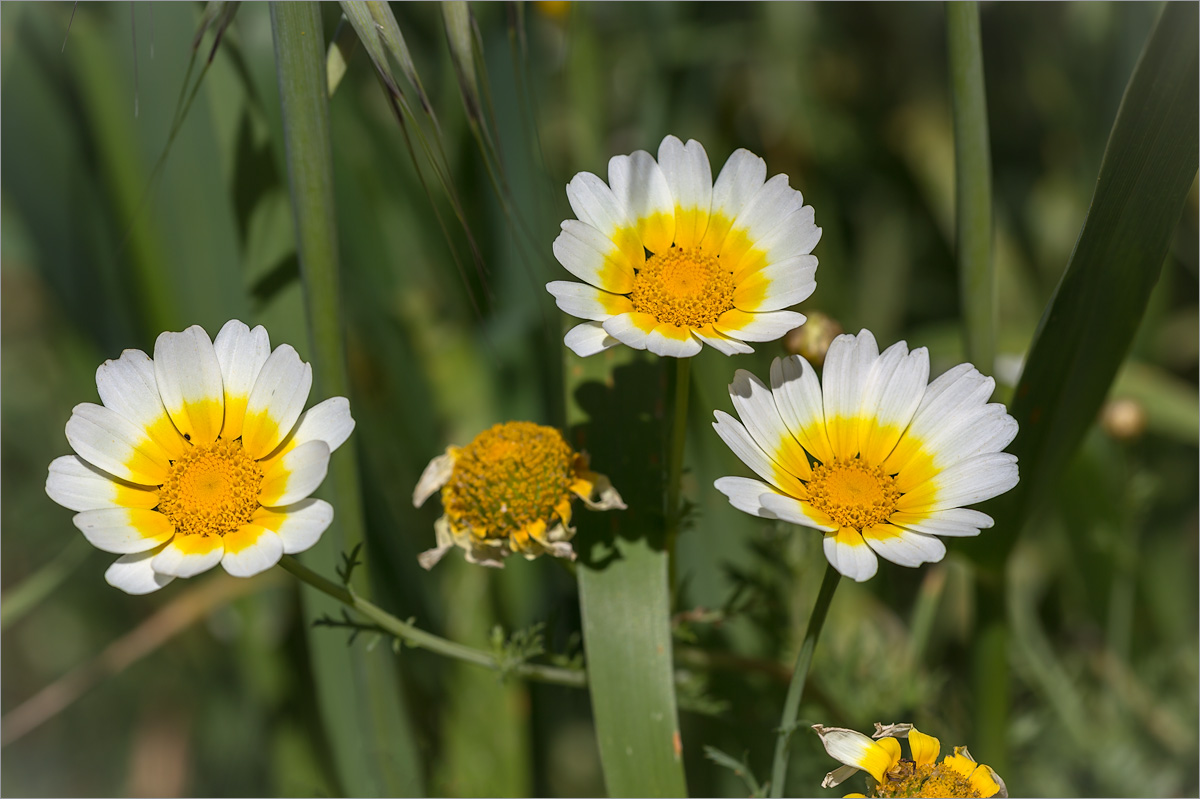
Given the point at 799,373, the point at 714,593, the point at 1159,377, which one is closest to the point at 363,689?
the point at 714,593

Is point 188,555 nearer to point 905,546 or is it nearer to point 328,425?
point 328,425

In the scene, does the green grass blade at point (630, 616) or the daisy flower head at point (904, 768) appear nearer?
the daisy flower head at point (904, 768)

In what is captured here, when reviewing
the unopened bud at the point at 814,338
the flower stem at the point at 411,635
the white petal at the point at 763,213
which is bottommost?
the flower stem at the point at 411,635

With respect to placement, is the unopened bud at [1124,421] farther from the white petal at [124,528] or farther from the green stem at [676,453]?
the white petal at [124,528]

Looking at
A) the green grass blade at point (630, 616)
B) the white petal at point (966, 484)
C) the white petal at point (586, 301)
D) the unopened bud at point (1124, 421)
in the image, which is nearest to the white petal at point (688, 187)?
the white petal at point (586, 301)

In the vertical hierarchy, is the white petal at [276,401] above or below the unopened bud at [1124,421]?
below

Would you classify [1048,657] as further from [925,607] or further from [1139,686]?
[925,607]

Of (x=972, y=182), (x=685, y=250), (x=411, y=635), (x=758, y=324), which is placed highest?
(x=972, y=182)

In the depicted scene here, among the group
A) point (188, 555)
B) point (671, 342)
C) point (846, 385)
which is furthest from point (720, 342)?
point (188, 555)

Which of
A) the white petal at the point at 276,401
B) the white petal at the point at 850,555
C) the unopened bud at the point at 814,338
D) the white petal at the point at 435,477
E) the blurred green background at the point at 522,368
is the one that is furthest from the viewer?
the blurred green background at the point at 522,368
